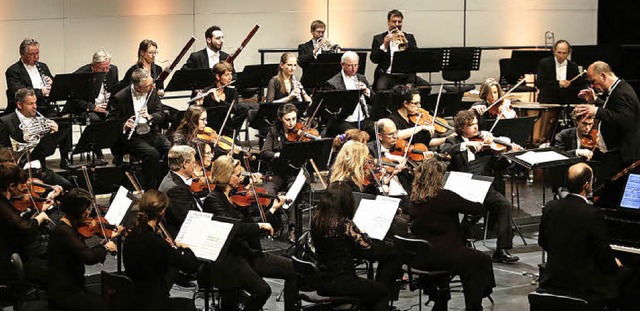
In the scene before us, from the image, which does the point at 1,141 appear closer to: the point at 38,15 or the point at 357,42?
the point at 38,15

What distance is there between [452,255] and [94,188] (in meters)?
3.48

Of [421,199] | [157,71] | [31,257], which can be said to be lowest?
[31,257]

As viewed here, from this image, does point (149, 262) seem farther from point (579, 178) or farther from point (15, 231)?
point (579, 178)

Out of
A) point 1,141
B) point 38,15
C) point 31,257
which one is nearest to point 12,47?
point 38,15

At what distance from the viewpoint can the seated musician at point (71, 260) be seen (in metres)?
6.72

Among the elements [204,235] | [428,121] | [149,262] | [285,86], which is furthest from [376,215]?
[285,86]

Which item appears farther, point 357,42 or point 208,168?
point 357,42

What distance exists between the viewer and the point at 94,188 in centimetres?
941

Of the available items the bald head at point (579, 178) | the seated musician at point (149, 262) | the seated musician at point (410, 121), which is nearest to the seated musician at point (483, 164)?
the seated musician at point (410, 121)

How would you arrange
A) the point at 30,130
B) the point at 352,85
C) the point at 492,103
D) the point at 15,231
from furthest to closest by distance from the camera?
the point at 352,85, the point at 492,103, the point at 30,130, the point at 15,231

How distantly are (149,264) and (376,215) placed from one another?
5.58 feet

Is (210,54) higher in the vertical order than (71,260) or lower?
higher

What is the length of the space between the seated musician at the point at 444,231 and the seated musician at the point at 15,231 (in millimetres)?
2569

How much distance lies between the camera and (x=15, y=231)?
7.52m
